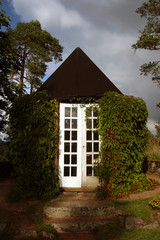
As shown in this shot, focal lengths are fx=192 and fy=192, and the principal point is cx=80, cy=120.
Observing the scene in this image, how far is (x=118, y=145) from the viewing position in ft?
19.1

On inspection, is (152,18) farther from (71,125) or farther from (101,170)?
(101,170)

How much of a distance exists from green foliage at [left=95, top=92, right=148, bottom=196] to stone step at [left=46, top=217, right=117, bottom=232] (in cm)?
138

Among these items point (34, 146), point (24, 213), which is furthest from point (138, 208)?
point (34, 146)

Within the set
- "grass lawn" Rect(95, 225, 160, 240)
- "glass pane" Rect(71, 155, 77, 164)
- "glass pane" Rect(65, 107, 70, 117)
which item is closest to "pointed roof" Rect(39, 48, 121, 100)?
"glass pane" Rect(65, 107, 70, 117)

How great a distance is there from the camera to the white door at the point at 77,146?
248 inches

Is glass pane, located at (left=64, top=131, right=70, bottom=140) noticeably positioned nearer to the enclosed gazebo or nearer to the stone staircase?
the enclosed gazebo

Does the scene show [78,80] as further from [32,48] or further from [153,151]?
[32,48]

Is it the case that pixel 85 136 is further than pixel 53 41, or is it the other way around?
pixel 53 41

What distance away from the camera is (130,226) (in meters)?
4.09

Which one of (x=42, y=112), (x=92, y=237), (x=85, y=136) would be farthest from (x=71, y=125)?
(x=92, y=237)

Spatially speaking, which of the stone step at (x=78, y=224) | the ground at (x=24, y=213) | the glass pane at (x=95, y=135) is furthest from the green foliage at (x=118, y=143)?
the stone step at (x=78, y=224)

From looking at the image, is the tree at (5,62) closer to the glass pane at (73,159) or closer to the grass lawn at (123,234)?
the glass pane at (73,159)

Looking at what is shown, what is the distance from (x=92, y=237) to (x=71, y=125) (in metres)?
3.38

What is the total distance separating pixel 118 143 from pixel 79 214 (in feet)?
7.53
